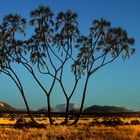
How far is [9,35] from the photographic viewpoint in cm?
5019

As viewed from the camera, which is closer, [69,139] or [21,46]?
[69,139]

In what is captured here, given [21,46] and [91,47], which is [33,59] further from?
[91,47]

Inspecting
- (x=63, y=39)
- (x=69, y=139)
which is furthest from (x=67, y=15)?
(x=69, y=139)

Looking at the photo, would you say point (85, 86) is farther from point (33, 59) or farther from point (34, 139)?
point (34, 139)

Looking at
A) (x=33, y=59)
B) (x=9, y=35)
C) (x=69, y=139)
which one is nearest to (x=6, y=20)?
(x=9, y=35)

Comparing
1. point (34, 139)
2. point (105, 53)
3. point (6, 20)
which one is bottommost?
point (34, 139)

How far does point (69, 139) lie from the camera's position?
2602cm

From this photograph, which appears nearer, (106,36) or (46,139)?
(46,139)

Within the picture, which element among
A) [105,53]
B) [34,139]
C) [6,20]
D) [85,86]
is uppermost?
[6,20]

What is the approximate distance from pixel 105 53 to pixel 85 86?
4209 mm

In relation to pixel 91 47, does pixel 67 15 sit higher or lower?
higher

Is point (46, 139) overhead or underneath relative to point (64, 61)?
underneath

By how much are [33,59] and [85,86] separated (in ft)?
20.2

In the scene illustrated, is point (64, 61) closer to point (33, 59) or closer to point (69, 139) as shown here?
point (33, 59)
